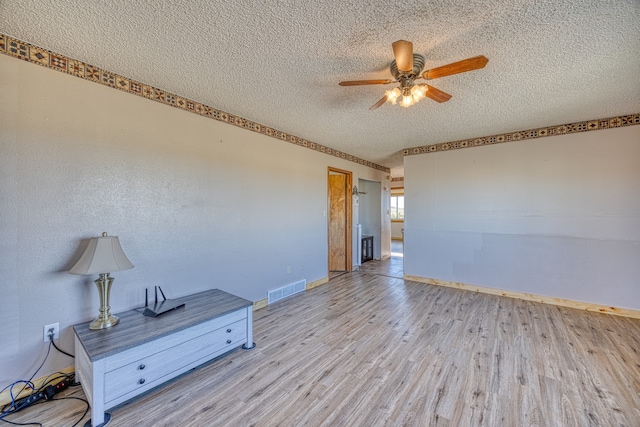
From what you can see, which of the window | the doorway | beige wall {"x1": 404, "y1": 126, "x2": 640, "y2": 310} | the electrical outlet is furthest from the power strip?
the window

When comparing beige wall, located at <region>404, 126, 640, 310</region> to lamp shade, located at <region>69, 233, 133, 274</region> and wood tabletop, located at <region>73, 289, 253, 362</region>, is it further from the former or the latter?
lamp shade, located at <region>69, 233, 133, 274</region>

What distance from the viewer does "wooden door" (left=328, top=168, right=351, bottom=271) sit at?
526 cm

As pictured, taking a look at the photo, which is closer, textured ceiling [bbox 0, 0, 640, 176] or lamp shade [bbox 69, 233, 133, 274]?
textured ceiling [bbox 0, 0, 640, 176]

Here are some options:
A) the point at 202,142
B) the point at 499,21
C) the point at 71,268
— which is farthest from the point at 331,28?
the point at 71,268

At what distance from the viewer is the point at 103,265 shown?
70.7 inches

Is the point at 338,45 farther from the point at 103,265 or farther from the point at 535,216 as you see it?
the point at 535,216

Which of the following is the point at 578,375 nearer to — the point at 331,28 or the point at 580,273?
the point at 580,273

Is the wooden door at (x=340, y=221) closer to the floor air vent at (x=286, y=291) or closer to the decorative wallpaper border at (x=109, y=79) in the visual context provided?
the floor air vent at (x=286, y=291)

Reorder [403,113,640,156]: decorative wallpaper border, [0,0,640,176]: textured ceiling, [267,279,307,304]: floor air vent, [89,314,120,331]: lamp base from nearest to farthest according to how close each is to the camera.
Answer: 1. [0,0,640,176]: textured ceiling
2. [89,314,120,331]: lamp base
3. [403,113,640,156]: decorative wallpaper border
4. [267,279,307,304]: floor air vent

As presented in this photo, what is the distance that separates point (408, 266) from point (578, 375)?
9.25 ft

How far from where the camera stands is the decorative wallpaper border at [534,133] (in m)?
3.20

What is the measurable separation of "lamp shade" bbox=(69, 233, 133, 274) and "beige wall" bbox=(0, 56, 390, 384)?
10.4 inches

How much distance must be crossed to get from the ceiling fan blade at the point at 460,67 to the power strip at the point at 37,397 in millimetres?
3431

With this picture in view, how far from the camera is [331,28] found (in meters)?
1.62
